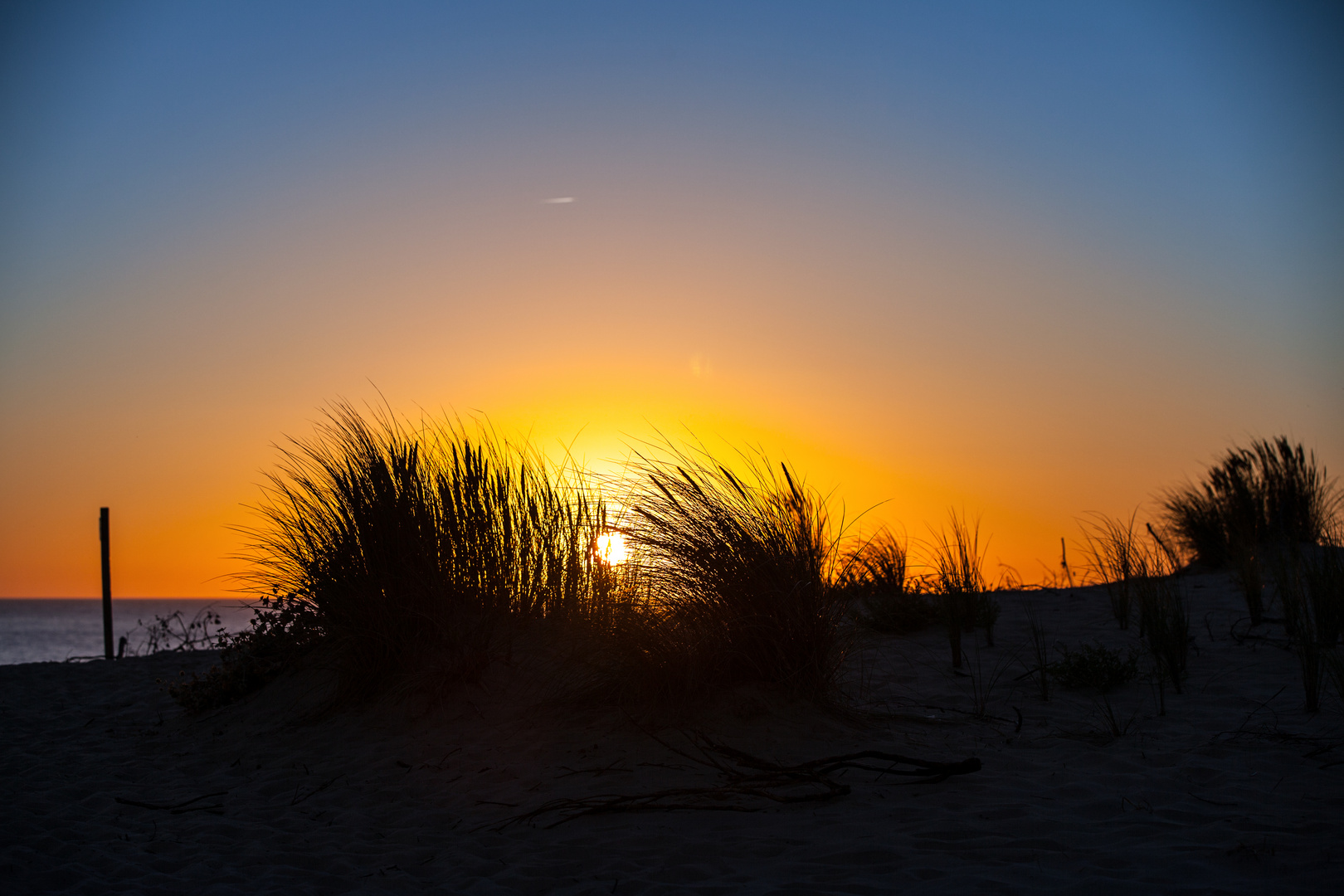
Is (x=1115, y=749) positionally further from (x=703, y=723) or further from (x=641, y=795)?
(x=641, y=795)

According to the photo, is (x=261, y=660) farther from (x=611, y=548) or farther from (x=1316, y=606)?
(x=1316, y=606)

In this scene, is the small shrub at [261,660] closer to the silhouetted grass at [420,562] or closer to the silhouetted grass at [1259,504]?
the silhouetted grass at [420,562]

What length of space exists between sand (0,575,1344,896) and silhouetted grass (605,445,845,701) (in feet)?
0.78

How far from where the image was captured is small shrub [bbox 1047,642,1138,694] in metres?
5.24

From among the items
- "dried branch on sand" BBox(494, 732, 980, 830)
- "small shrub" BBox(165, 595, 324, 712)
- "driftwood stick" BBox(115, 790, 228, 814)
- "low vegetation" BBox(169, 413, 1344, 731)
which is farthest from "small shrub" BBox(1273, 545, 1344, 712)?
"small shrub" BBox(165, 595, 324, 712)

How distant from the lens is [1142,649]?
5965 millimetres

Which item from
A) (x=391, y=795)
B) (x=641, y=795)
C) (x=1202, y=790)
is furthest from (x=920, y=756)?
(x=391, y=795)

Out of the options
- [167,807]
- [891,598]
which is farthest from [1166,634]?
[167,807]

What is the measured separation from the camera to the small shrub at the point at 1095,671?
524cm

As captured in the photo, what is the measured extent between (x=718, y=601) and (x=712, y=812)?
4.21 ft

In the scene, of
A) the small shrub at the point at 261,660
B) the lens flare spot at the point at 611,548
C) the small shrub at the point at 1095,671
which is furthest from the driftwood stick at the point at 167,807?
the small shrub at the point at 1095,671

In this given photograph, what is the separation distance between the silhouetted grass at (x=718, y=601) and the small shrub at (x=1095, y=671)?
1.63 metres

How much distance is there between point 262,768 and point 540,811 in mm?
2279

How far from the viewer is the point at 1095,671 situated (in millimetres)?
5254
